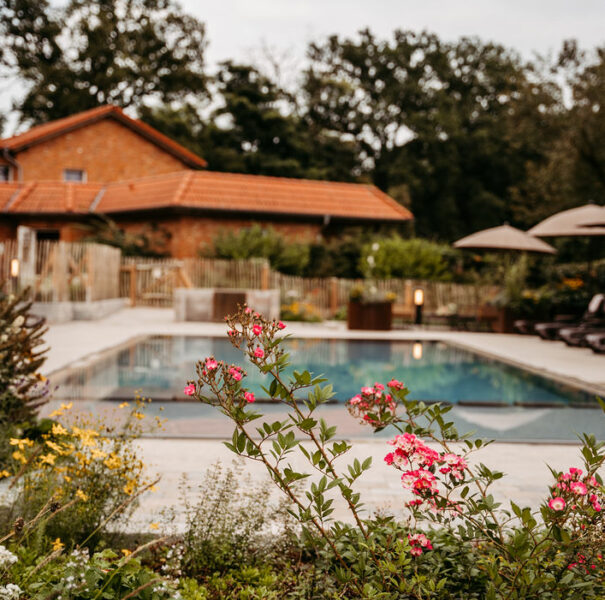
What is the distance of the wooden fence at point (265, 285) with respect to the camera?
21516mm

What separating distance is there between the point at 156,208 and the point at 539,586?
2327cm

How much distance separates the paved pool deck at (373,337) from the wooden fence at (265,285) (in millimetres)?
1068

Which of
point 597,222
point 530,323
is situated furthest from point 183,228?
point 597,222

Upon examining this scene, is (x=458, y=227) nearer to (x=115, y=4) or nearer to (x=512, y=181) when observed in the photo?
(x=512, y=181)

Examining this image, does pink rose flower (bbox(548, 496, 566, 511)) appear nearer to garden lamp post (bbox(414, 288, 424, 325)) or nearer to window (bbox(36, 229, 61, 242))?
garden lamp post (bbox(414, 288, 424, 325))

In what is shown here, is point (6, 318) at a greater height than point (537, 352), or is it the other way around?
point (6, 318)

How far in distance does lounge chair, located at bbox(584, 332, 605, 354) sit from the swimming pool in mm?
1852

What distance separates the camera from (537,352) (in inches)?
501

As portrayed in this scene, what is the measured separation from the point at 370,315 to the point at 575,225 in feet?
18.7

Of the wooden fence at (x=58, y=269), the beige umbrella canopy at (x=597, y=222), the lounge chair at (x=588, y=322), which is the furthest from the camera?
the wooden fence at (x=58, y=269)

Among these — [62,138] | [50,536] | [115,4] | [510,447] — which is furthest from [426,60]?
[50,536]

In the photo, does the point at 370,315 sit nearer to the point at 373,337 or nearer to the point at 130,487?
the point at 373,337

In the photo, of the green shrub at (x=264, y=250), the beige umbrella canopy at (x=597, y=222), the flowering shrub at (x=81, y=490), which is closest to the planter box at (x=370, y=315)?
the green shrub at (x=264, y=250)

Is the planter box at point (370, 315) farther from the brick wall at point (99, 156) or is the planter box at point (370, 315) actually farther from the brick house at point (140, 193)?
the brick wall at point (99, 156)
